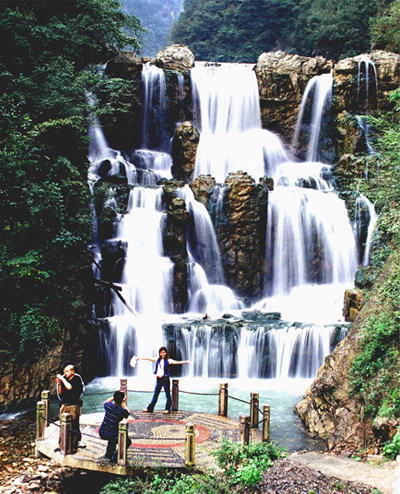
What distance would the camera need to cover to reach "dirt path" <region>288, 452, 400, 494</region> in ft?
20.9

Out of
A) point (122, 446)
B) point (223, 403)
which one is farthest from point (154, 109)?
point (122, 446)

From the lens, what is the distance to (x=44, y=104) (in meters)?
17.2

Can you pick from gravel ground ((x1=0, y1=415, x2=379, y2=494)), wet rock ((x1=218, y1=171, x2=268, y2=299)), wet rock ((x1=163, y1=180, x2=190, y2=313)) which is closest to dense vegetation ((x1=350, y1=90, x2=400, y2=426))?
gravel ground ((x1=0, y1=415, x2=379, y2=494))

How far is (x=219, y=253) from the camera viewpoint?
2384cm

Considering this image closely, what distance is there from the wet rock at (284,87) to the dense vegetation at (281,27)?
637 cm

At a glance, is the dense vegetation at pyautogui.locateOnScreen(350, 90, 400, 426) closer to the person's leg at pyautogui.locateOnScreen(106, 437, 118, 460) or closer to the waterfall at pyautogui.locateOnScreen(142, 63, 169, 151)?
the person's leg at pyautogui.locateOnScreen(106, 437, 118, 460)

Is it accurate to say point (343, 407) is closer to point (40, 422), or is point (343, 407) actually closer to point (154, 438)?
point (154, 438)

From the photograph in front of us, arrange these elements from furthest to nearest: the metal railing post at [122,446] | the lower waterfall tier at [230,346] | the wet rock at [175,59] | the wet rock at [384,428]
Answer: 1. the wet rock at [175,59]
2. the lower waterfall tier at [230,346]
3. the wet rock at [384,428]
4. the metal railing post at [122,446]

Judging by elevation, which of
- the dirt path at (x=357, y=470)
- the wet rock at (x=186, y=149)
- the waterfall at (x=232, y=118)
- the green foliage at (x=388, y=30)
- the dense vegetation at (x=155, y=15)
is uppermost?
the dense vegetation at (x=155, y=15)

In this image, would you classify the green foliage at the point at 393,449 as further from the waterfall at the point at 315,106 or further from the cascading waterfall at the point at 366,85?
the cascading waterfall at the point at 366,85

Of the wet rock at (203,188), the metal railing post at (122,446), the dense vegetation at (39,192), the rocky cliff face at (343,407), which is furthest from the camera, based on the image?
the wet rock at (203,188)

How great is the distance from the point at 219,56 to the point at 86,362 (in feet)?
143

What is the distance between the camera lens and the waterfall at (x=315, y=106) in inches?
1209

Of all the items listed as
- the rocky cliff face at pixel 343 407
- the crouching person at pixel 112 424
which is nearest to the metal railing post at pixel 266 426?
the rocky cliff face at pixel 343 407
